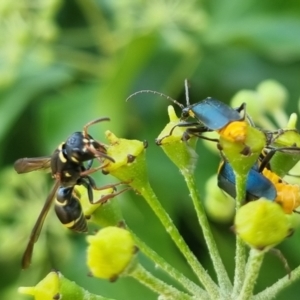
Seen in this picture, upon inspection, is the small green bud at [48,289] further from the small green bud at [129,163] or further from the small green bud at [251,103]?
the small green bud at [251,103]

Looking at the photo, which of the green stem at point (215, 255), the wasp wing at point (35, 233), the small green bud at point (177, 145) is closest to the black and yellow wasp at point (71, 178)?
the wasp wing at point (35, 233)

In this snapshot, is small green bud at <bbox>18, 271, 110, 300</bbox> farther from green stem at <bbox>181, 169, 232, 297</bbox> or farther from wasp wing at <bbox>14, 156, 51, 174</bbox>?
wasp wing at <bbox>14, 156, 51, 174</bbox>

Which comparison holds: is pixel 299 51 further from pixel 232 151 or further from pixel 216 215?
pixel 232 151

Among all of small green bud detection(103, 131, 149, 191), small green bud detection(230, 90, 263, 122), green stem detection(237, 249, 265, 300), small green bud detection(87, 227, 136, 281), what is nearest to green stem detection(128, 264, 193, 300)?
small green bud detection(87, 227, 136, 281)

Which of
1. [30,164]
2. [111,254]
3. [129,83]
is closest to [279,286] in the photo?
[111,254]

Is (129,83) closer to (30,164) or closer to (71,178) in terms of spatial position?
(30,164)
